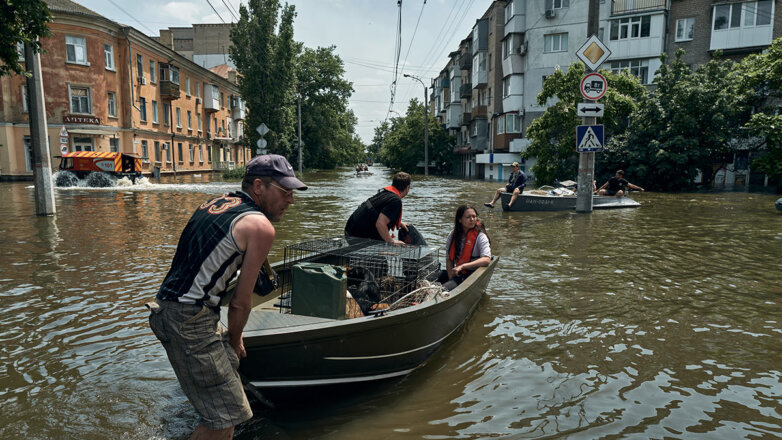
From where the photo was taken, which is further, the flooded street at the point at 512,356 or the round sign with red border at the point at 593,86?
the round sign with red border at the point at 593,86

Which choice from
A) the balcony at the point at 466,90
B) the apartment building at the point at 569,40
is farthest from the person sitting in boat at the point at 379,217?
the balcony at the point at 466,90

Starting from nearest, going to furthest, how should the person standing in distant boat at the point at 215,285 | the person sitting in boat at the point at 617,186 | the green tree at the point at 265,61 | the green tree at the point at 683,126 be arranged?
1. the person standing in distant boat at the point at 215,285
2. the person sitting in boat at the point at 617,186
3. the green tree at the point at 683,126
4. the green tree at the point at 265,61

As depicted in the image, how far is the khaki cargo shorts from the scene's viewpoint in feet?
8.80

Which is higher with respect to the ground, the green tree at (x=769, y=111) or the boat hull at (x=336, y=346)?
the green tree at (x=769, y=111)

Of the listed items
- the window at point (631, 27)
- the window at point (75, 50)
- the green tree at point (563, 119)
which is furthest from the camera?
the window at point (631, 27)

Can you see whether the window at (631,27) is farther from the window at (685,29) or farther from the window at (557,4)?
the window at (557,4)

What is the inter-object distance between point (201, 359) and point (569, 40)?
136 ft

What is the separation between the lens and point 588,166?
16.7m

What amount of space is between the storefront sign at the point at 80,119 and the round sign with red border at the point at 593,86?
1223 inches

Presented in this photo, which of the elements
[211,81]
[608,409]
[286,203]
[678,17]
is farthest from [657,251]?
[211,81]

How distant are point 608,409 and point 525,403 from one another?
2.12ft

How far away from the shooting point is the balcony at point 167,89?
1647 inches

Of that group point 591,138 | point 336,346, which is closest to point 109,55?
point 591,138

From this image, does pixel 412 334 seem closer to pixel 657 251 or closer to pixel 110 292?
pixel 110 292
